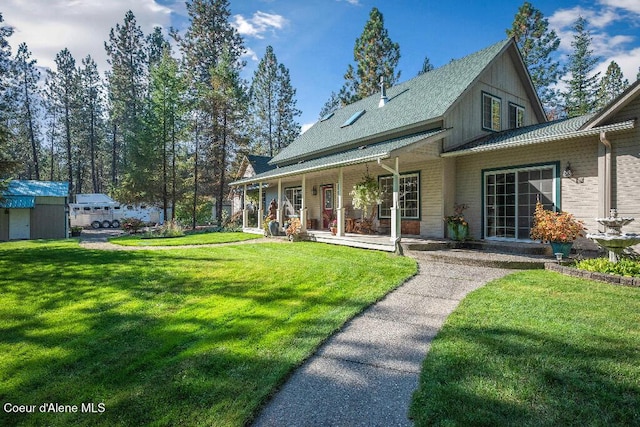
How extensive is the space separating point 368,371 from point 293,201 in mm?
15569

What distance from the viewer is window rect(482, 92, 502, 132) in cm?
1142

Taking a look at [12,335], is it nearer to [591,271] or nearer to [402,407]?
[402,407]

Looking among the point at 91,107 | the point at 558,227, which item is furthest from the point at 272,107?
the point at 558,227

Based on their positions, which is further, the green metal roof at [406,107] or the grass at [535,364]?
the green metal roof at [406,107]

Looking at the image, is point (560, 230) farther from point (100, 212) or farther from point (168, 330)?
point (100, 212)

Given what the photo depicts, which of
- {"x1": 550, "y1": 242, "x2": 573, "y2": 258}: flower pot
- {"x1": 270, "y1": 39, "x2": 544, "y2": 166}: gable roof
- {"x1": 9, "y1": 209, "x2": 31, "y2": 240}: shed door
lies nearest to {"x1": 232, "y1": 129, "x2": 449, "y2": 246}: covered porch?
{"x1": 270, "y1": 39, "x2": 544, "y2": 166}: gable roof

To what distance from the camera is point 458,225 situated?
9719 millimetres

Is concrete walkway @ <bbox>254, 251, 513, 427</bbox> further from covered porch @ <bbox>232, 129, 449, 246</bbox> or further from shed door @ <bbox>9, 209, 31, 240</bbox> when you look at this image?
shed door @ <bbox>9, 209, 31, 240</bbox>

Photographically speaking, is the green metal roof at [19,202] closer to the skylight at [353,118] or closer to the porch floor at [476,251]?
the skylight at [353,118]

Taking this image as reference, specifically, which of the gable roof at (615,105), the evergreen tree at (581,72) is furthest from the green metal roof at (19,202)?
the evergreen tree at (581,72)

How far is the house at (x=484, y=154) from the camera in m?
7.44

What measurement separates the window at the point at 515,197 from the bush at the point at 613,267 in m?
2.48

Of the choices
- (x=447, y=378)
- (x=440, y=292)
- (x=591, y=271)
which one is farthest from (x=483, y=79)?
(x=447, y=378)

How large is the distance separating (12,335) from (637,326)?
730 centimetres
